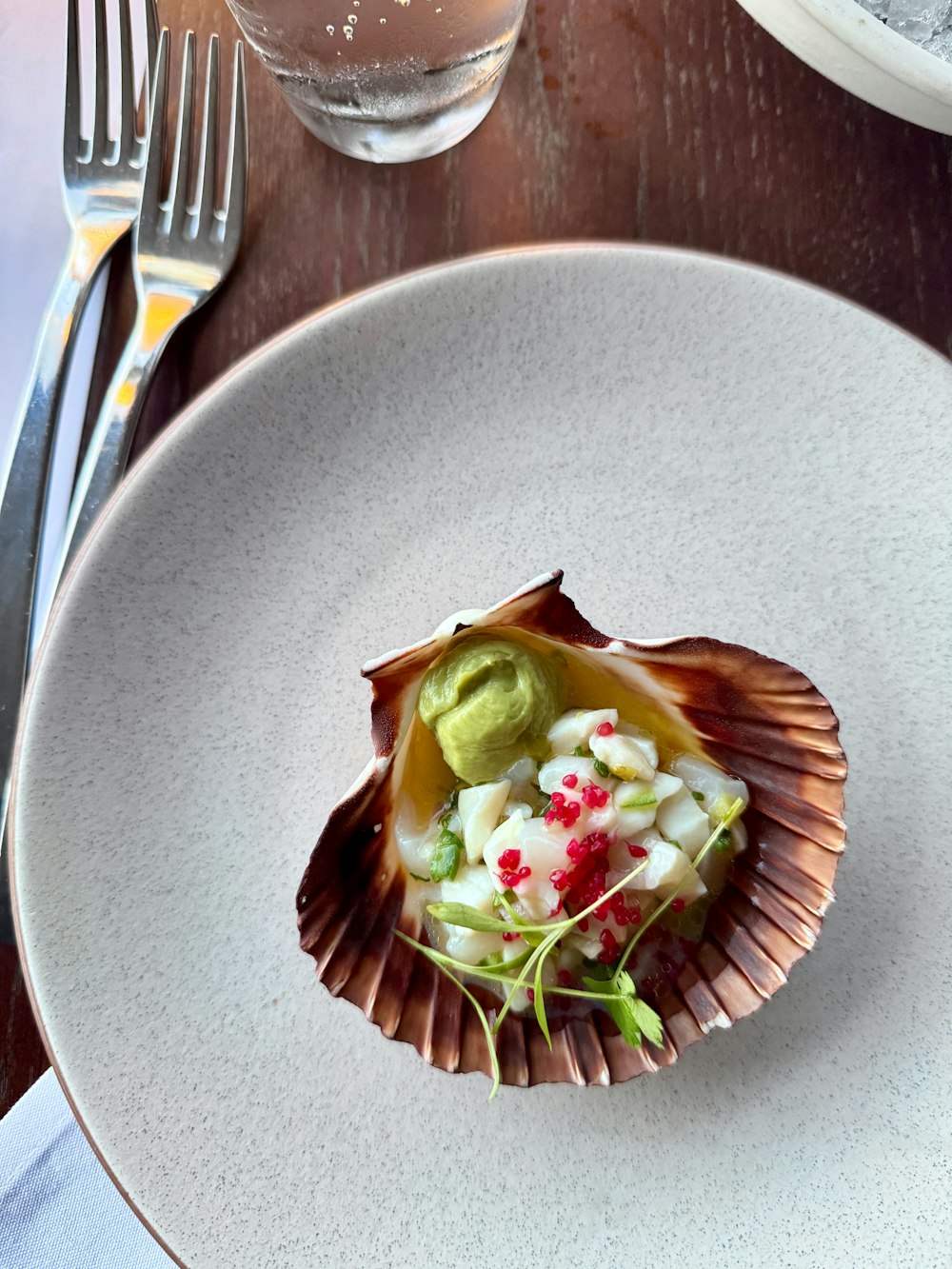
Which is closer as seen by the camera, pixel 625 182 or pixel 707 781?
pixel 707 781


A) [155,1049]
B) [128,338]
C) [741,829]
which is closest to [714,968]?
[741,829]

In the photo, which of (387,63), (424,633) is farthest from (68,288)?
(424,633)

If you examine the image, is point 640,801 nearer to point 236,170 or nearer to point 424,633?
A: point 424,633

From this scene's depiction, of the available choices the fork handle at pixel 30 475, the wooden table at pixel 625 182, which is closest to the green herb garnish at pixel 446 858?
the fork handle at pixel 30 475

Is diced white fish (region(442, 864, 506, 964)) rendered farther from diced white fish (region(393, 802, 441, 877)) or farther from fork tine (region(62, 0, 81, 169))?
fork tine (region(62, 0, 81, 169))

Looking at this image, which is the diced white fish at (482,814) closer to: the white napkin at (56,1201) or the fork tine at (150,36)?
the white napkin at (56,1201)

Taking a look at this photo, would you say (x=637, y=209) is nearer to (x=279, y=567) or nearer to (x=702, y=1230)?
(x=279, y=567)
